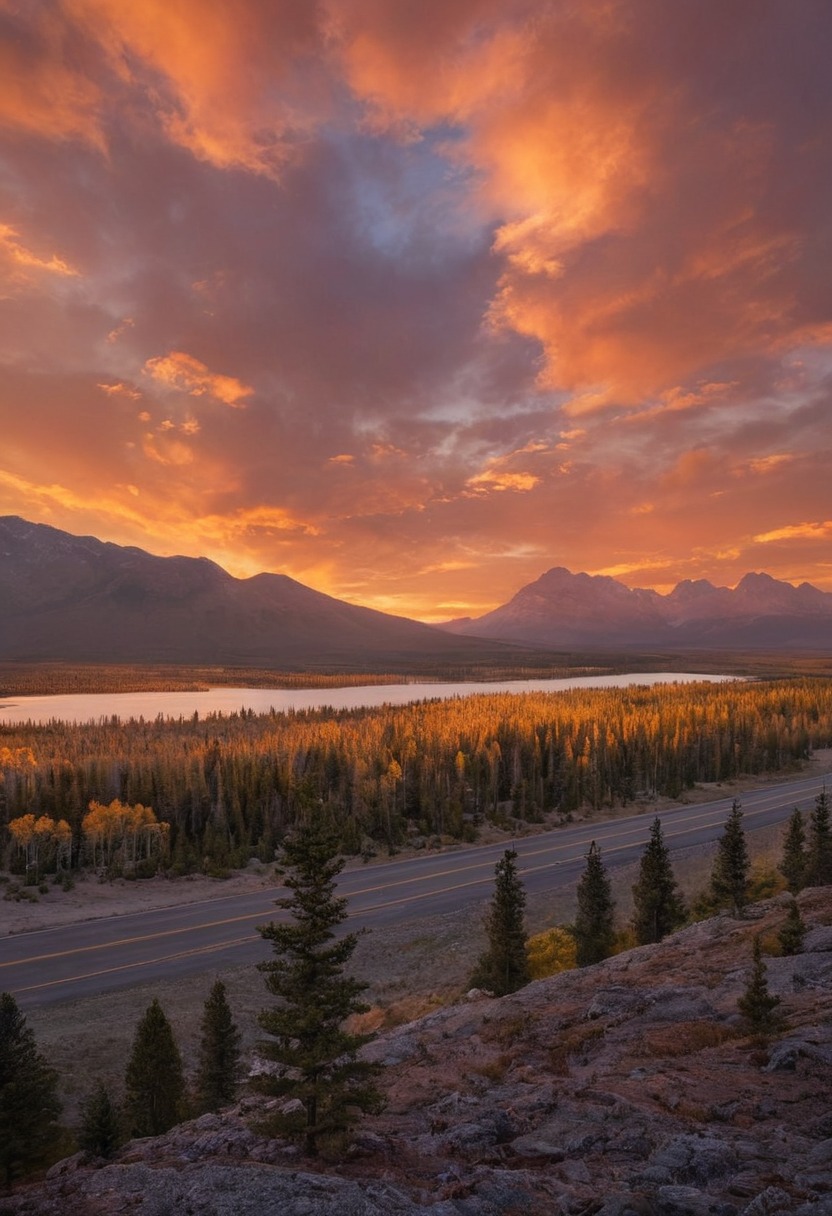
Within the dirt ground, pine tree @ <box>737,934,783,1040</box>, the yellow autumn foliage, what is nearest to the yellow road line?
the dirt ground

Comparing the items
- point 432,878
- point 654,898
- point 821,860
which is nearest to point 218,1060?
point 654,898

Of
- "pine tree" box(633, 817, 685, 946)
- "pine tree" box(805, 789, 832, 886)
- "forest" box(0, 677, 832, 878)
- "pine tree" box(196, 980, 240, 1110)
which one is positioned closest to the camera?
"pine tree" box(196, 980, 240, 1110)

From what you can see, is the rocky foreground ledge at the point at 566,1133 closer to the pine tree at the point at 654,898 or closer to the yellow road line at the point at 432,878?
the pine tree at the point at 654,898

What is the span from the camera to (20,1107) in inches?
1078

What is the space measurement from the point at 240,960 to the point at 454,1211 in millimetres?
44984

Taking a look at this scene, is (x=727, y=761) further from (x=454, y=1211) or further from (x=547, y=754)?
(x=454, y=1211)

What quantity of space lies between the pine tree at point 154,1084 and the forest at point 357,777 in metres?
40.5

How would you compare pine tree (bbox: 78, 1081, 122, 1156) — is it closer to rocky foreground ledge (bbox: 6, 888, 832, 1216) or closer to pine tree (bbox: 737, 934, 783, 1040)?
rocky foreground ledge (bbox: 6, 888, 832, 1216)

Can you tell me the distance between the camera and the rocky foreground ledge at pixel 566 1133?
47.5 feet

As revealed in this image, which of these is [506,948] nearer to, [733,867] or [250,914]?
[733,867]

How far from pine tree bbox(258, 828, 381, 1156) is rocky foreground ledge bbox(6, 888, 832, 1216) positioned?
3.65 feet

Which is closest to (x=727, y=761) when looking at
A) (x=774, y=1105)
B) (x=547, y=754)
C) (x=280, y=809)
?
(x=547, y=754)

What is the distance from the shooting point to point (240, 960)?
176 ft

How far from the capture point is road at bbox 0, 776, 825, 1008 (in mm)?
50938
